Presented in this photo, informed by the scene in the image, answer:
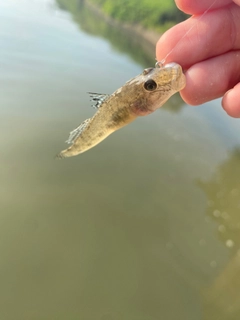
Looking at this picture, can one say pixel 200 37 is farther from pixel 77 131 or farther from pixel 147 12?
pixel 147 12

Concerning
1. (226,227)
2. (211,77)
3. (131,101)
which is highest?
(131,101)

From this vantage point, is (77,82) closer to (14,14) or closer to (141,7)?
(14,14)

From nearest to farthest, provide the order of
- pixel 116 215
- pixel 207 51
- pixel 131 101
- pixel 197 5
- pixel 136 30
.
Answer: pixel 131 101, pixel 197 5, pixel 207 51, pixel 116 215, pixel 136 30

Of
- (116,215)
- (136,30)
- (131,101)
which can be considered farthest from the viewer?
(136,30)

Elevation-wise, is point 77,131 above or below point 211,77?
above

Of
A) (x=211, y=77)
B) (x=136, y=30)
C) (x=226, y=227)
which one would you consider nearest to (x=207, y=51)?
(x=211, y=77)

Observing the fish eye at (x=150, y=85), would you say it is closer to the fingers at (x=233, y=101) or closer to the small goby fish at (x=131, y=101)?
the small goby fish at (x=131, y=101)

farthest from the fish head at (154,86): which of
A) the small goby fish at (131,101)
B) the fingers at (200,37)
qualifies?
the fingers at (200,37)
